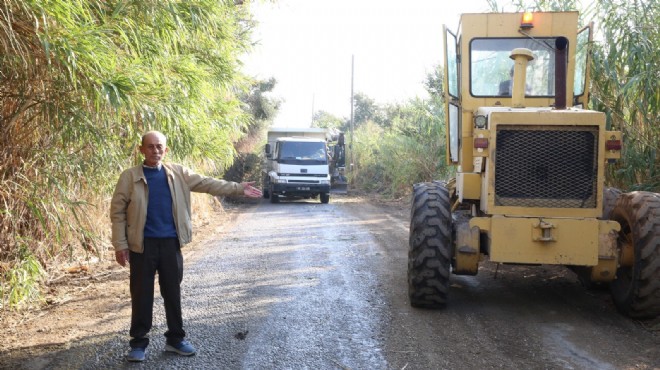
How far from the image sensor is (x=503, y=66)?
6.81 metres

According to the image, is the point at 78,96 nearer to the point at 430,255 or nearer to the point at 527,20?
the point at 430,255

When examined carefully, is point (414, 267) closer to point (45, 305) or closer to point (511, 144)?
point (511, 144)

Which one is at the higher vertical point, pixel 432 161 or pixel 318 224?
pixel 432 161

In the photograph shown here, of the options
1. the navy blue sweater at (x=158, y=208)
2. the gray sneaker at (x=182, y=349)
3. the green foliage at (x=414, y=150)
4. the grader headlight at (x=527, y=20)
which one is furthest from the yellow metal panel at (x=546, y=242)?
the green foliage at (x=414, y=150)

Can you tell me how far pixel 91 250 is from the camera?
7.83 m

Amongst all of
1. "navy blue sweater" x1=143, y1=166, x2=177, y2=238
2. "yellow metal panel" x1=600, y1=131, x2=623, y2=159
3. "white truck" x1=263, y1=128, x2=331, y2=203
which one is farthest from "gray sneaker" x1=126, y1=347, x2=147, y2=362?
"white truck" x1=263, y1=128, x2=331, y2=203

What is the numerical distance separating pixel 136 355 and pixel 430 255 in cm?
265

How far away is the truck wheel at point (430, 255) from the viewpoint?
5629 mm

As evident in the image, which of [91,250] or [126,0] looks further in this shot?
[91,250]

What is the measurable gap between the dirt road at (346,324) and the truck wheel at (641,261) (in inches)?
6.2

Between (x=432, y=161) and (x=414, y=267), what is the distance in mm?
14415

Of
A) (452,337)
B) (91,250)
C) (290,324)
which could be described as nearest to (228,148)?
(91,250)

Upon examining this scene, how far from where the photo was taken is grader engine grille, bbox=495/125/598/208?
5527 mm

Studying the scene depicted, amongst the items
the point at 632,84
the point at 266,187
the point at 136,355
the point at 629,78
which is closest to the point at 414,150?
the point at 266,187
